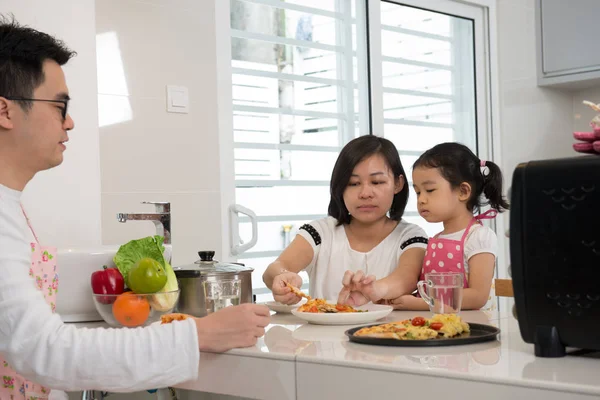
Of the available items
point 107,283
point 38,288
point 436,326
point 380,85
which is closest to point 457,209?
point 436,326

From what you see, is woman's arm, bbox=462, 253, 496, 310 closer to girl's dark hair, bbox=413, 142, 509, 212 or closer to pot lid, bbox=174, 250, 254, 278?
girl's dark hair, bbox=413, 142, 509, 212

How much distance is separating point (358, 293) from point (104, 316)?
58 cm

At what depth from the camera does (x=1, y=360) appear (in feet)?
4.64

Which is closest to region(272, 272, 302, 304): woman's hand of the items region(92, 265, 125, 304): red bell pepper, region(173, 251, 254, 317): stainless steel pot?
region(173, 251, 254, 317): stainless steel pot

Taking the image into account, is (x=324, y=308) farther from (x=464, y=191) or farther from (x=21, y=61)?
(x=21, y=61)

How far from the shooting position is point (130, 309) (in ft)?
5.62

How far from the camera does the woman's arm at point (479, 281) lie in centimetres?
178

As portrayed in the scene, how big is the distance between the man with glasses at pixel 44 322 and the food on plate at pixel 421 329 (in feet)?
0.67

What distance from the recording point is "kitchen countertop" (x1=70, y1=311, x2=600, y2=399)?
3.16ft

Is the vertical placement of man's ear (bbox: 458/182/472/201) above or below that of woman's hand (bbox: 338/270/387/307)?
above

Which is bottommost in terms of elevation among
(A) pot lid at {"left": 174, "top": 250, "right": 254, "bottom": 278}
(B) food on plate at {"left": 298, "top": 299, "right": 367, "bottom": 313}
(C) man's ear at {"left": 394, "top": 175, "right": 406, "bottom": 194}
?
(B) food on plate at {"left": 298, "top": 299, "right": 367, "bottom": 313}

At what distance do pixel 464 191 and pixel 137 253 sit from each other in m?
0.85

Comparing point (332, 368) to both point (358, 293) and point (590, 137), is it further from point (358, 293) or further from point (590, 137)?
point (358, 293)

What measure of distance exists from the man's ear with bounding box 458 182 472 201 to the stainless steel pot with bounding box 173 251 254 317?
1.93 feet
